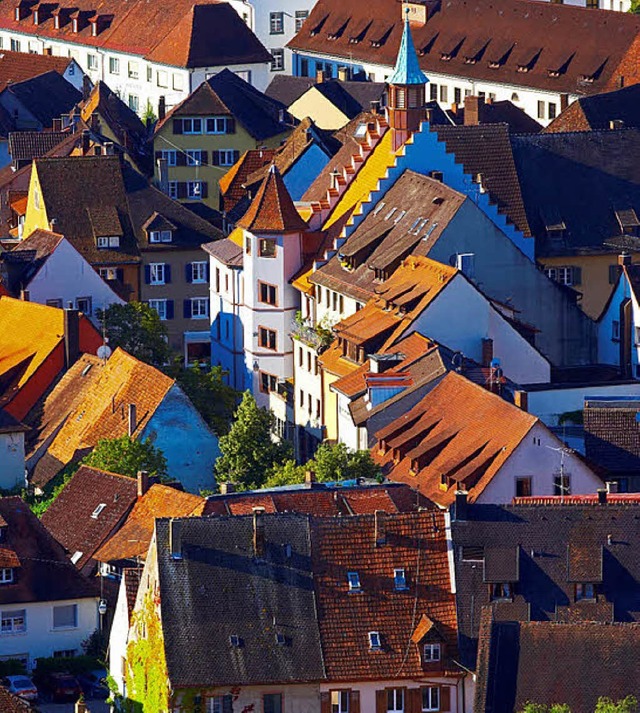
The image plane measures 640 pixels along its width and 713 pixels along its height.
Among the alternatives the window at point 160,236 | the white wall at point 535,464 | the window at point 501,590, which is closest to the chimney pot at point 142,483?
the white wall at point 535,464

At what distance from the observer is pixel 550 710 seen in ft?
295

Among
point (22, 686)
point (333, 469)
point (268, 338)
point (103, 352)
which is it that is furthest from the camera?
point (268, 338)

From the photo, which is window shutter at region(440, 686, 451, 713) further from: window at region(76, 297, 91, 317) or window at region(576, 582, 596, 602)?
window at region(76, 297, 91, 317)

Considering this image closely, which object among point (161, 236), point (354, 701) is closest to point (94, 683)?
point (354, 701)

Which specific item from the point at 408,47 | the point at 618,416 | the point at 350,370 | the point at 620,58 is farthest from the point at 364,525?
the point at 620,58

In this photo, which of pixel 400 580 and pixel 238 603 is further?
pixel 400 580

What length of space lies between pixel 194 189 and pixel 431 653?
84.9 metres

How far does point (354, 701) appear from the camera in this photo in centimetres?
9831

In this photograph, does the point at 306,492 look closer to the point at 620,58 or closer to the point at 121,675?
the point at 121,675

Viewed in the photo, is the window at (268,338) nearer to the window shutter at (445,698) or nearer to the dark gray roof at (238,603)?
the dark gray roof at (238,603)

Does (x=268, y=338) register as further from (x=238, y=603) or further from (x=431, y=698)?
(x=431, y=698)

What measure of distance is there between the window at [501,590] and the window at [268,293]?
4838 cm

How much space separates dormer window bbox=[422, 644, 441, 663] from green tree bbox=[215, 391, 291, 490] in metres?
27.0

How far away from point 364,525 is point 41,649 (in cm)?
1338
